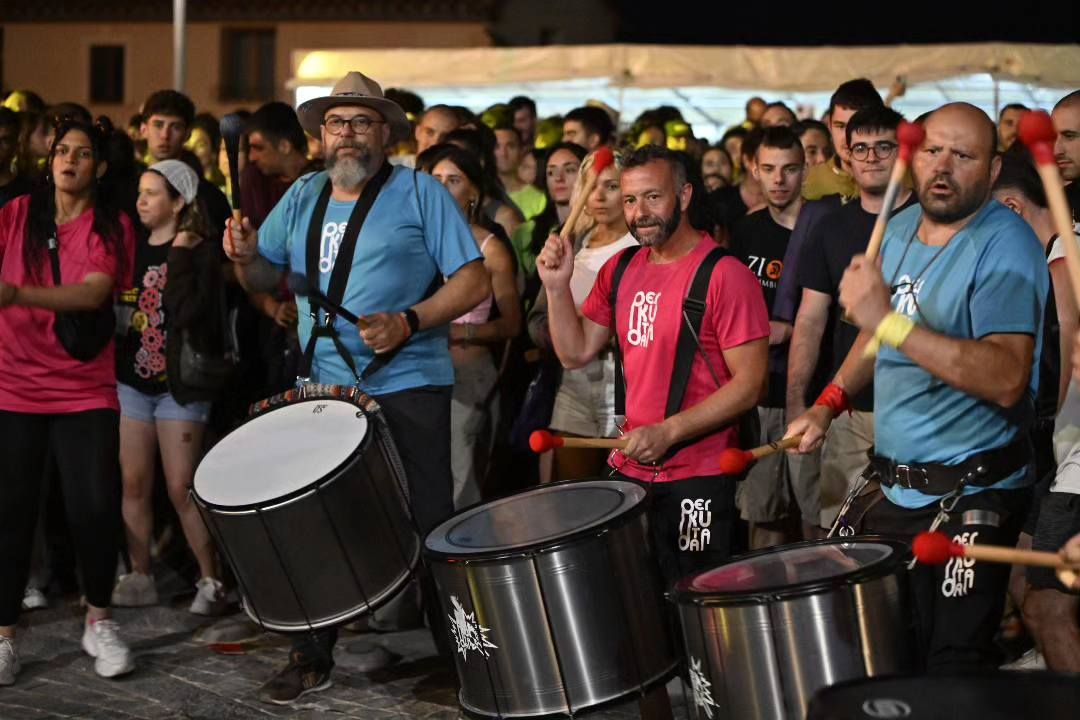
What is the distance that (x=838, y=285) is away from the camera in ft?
20.4

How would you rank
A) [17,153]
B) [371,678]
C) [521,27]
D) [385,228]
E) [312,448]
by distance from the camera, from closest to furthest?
[312,448], [385,228], [371,678], [17,153], [521,27]

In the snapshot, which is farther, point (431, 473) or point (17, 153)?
point (17, 153)

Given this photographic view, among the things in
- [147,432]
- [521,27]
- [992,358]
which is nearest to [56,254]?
[147,432]

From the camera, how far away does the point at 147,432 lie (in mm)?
7555

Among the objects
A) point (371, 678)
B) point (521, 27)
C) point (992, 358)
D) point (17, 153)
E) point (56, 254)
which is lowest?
point (371, 678)

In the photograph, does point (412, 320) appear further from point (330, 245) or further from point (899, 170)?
point (899, 170)

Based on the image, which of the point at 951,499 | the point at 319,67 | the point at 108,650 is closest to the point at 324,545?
the point at 108,650

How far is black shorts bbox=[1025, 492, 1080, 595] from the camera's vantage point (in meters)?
4.74

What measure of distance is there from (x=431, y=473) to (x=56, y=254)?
1849 mm

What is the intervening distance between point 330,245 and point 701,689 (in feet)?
8.64

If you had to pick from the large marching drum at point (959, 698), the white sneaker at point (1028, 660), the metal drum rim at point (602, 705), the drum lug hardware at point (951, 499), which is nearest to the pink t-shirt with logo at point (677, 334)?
the metal drum rim at point (602, 705)

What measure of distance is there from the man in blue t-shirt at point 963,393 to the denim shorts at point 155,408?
3.86 meters

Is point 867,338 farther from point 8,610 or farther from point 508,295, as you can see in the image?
point 8,610

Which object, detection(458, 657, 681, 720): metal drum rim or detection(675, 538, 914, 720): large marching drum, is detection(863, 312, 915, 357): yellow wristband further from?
detection(458, 657, 681, 720): metal drum rim
